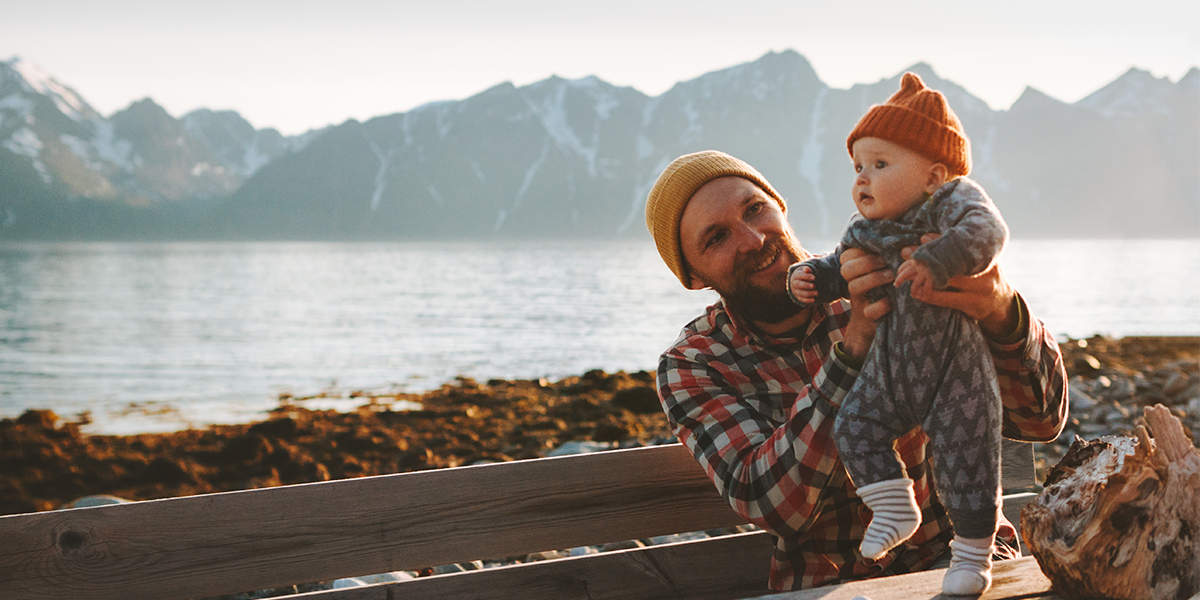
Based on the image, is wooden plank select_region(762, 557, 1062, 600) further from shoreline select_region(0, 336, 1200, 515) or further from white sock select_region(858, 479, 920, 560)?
shoreline select_region(0, 336, 1200, 515)

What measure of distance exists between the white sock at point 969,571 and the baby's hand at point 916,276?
0.58m

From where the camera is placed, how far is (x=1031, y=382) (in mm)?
2049

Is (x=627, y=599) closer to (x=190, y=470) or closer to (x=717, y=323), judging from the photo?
(x=717, y=323)

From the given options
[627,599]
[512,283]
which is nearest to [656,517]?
[627,599]

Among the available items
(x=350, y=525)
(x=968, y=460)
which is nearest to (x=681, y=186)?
(x=968, y=460)

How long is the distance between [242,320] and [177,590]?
1141 inches

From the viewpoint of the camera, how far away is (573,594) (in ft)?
8.84

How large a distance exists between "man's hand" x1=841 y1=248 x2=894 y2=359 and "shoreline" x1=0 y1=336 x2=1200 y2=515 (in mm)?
6049

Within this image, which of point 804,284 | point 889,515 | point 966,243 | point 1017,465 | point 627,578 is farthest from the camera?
point 1017,465

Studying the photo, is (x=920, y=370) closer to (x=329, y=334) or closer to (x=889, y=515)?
(x=889, y=515)

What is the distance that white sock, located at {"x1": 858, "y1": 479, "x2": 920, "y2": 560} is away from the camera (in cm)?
167

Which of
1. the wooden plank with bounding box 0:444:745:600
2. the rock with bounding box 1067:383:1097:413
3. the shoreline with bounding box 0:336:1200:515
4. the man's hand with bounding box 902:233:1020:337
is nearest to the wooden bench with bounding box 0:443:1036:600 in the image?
the wooden plank with bounding box 0:444:745:600

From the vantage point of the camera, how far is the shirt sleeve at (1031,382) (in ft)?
6.50

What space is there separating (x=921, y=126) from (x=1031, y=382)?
79cm
